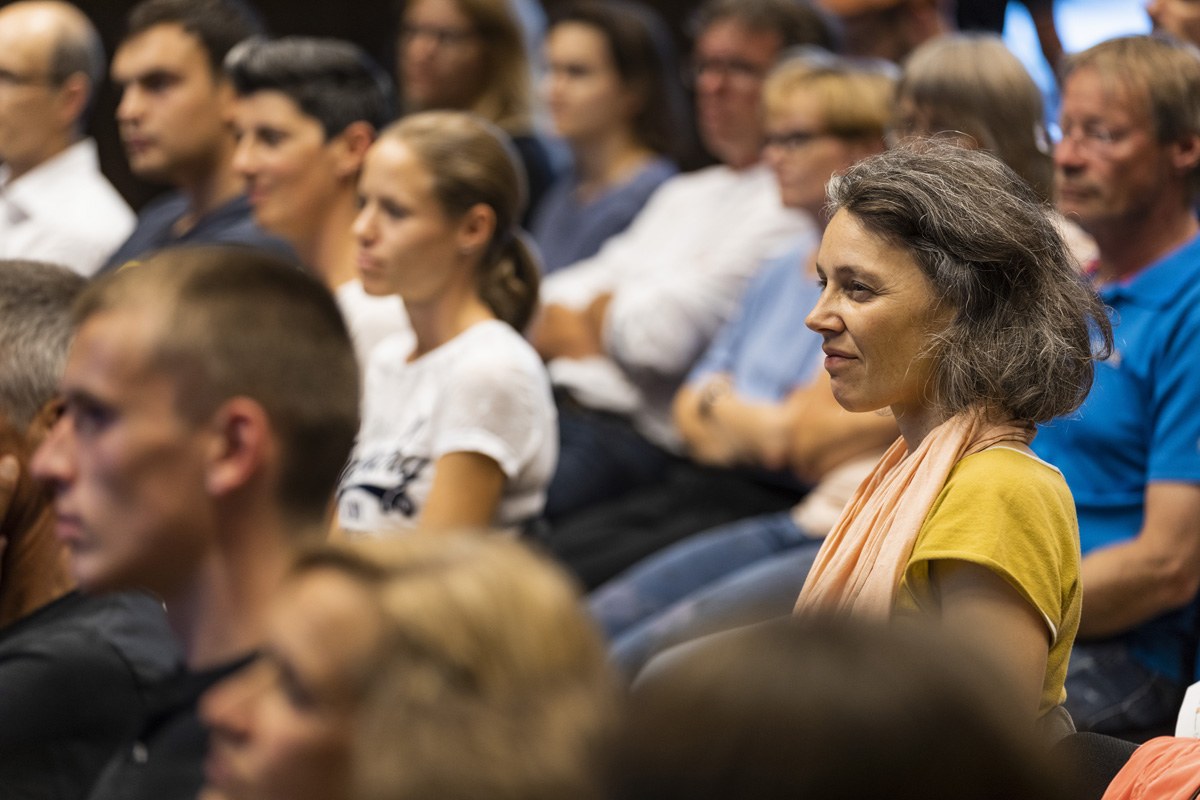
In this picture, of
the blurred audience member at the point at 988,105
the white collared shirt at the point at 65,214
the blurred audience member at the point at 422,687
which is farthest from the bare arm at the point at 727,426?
the blurred audience member at the point at 422,687

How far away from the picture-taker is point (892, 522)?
1.64 m

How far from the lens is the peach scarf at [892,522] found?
5.23 feet

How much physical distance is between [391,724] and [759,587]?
1.84 m

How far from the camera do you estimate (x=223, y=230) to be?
11.0ft

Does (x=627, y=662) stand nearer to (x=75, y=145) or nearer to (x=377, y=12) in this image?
(x=75, y=145)

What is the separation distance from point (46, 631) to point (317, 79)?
5.85ft

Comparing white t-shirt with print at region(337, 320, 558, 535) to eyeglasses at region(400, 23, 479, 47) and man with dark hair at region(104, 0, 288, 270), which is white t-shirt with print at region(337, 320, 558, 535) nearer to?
man with dark hair at region(104, 0, 288, 270)

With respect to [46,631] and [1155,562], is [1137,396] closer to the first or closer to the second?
[1155,562]

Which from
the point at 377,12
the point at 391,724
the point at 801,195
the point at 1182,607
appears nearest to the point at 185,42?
the point at 801,195

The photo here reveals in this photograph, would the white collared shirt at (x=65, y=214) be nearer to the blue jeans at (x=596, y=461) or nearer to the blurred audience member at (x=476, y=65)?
the blurred audience member at (x=476, y=65)

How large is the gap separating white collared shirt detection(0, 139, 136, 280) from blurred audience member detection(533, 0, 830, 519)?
3.35 feet

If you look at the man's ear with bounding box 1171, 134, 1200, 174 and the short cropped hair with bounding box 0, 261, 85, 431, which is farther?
the man's ear with bounding box 1171, 134, 1200, 174

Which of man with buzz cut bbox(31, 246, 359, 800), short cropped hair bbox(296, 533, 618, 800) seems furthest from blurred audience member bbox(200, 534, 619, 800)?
man with buzz cut bbox(31, 246, 359, 800)

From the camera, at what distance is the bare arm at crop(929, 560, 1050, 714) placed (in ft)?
5.04
